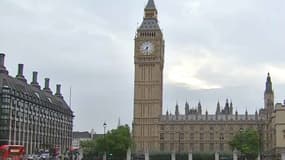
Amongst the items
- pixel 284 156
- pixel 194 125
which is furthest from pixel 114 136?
pixel 194 125

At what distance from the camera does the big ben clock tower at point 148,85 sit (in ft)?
536

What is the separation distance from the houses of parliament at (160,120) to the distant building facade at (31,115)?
22794mm

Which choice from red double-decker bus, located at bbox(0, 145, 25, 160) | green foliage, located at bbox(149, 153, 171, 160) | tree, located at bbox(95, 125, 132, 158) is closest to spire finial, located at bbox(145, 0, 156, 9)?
green foliage, located at bbox(149, 153, 171, 160)

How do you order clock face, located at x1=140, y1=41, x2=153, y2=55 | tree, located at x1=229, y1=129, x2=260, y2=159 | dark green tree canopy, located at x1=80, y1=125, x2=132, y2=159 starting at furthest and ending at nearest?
clock face, located at x1=140, y1=41, x2=153, y2=55, dark green tree canopy, located at x1=80, y1=125, x2=132, y2=159, tree, located at x1=229, y1=129, x2=260, y2=159

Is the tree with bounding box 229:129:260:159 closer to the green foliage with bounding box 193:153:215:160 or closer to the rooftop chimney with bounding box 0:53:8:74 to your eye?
the green foliage with bounding box 193:153:215:160

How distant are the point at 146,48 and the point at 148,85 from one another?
11.2m

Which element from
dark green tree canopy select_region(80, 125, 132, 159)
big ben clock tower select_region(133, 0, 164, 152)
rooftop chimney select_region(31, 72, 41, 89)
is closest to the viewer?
dark green tree canopy select_region(80, 125, 132, 159)

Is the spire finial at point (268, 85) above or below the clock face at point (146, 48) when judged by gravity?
below

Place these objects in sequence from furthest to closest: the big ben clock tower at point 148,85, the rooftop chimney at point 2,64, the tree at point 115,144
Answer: the big ben clock tower at point 148,85 → the rooftop chimney at point 2,64 → the tree at point 115,144

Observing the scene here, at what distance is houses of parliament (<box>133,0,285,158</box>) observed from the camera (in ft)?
537

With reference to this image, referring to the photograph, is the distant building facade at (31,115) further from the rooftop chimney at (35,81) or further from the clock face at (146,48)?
the clock face at (146,48)

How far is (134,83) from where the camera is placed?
16575 cm

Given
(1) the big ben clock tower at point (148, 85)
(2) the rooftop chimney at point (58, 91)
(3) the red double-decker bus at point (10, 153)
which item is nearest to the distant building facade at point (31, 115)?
(2) the rooftop chimney at point (58, 91)

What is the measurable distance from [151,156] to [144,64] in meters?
42.3
